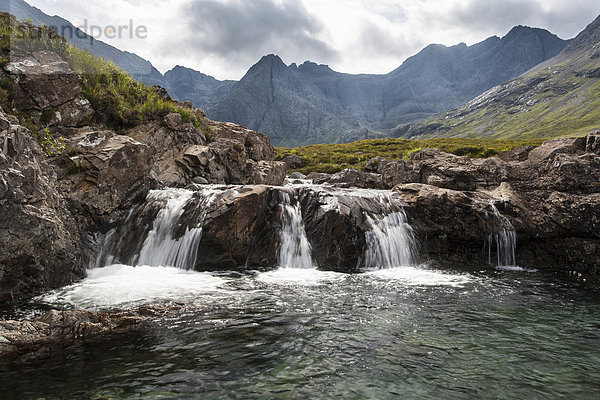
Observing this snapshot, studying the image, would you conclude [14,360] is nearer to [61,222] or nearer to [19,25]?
[61,222]

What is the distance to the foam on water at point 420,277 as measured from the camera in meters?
13.4

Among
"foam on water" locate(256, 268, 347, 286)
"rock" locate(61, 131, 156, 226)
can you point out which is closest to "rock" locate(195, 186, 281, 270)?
"foam on water" locate(256, 268, 347, 286)

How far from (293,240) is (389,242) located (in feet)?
18.0

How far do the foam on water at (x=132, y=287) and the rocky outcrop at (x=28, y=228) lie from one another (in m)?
0.80

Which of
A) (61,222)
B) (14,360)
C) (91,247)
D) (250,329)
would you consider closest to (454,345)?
(250,329)

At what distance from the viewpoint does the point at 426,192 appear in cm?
1962

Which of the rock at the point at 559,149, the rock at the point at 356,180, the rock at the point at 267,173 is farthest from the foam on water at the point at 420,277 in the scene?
the rock at the point at 356,180

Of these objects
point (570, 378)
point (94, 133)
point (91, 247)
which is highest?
point (94, 133)

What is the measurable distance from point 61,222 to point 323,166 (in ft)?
161

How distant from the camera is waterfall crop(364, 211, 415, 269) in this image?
55.7ft

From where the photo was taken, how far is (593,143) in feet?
64.7

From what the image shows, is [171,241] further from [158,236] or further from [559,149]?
[559,149]

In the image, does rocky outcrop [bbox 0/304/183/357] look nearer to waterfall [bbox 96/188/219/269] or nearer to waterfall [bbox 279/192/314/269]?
waterfall [bbox 96/188/219/269]

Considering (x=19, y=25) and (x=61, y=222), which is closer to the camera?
(x=61, y=222)
